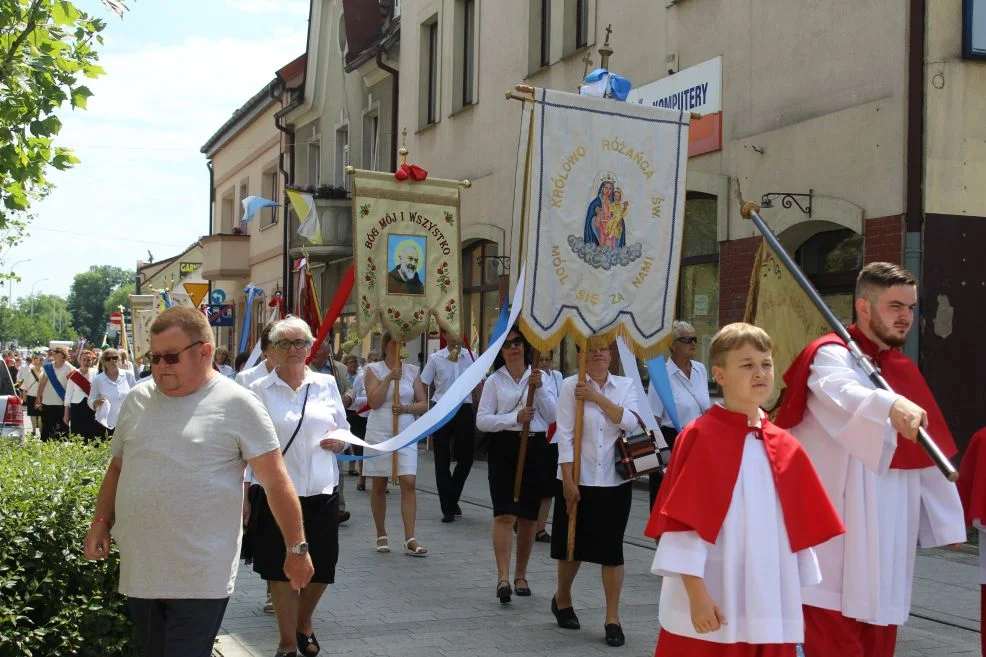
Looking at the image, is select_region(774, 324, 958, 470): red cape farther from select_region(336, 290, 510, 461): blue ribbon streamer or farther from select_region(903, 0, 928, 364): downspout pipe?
select_region(903, 0, 928, 364): downspout pipe

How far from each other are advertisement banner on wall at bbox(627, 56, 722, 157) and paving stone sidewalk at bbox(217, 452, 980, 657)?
5.41m

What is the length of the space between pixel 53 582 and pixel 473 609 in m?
3.18

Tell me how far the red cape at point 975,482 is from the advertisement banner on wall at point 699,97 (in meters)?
8.62

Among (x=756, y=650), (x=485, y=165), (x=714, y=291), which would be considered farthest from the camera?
(x=485, y=165)

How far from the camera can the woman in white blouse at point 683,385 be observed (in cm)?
955

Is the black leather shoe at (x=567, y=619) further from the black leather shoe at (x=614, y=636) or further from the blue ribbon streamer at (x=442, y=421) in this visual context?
the blue ribbon streamer at (x=442, y=421)

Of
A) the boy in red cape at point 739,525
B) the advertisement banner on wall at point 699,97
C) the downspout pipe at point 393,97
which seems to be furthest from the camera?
the downspout pipe at point 393,97

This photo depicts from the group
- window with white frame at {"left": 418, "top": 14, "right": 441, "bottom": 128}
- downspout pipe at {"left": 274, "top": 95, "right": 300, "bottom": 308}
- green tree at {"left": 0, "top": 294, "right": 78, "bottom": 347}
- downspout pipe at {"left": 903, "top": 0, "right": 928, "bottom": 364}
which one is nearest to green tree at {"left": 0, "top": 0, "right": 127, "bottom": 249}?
downspout pipe at {"left": 903, "top": 0, "right": 928, "bottom": 364}

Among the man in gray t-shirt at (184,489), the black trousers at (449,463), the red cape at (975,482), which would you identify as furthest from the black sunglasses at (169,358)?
the black trousers at (449,463)

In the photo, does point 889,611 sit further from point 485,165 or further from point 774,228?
point 485,165

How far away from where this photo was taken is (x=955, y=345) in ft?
37.4

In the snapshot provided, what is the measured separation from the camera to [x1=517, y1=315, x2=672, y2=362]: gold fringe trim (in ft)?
27.4

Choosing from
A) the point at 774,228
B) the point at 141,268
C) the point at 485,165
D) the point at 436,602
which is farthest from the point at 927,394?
the point at 141,268

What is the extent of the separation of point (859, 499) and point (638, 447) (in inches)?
94.4
